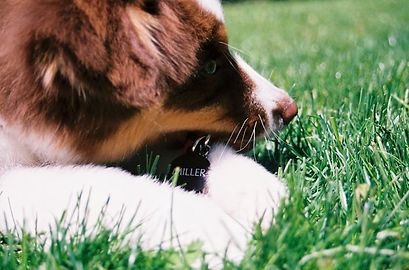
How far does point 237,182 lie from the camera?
2.17 m

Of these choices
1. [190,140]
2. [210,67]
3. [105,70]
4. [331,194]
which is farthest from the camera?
[190,140]

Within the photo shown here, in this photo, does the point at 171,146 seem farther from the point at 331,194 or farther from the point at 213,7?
the point at 331,194

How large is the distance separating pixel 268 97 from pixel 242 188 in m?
0.52

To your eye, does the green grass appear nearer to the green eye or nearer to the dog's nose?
the dog's nose

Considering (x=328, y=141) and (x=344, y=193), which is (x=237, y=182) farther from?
(x=328, y=141)

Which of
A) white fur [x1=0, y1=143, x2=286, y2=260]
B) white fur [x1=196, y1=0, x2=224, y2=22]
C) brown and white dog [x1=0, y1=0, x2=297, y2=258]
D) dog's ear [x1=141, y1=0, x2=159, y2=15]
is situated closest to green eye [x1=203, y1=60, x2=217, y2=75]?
brown and white dog [x1=0, y1=0, x2=297, y2=258]

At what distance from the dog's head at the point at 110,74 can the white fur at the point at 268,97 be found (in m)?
0.15

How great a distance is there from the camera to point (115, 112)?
77.7 inches

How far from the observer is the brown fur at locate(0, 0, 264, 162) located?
1.82 meters

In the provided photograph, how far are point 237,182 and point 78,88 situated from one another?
0.70 m

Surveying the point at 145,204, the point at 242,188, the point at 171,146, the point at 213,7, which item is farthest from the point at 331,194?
the point at 213,7

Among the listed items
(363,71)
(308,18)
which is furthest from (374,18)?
(363,71)

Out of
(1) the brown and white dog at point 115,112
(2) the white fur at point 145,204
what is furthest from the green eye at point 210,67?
(2) the white fur at point 145,204

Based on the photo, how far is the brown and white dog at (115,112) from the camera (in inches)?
71.3
